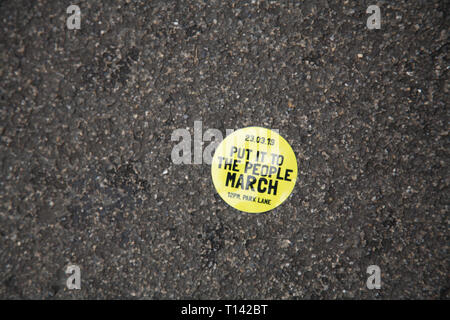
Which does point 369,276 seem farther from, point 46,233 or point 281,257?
point 46,233

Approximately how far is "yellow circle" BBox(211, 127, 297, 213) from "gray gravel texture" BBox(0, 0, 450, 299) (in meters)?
0.05

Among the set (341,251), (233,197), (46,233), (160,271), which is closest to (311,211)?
(341,251)

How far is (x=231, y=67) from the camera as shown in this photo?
219 cm

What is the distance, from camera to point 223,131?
218cm

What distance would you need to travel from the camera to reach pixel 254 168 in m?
2.18

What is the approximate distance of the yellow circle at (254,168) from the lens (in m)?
2.17

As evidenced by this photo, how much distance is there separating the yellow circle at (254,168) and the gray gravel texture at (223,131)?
5 cm

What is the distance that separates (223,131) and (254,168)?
0.23 m

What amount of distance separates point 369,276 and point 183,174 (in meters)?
0.99

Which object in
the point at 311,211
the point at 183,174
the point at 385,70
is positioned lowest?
the point at 311,211

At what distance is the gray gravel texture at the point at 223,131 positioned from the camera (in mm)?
2170

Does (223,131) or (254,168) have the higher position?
(223,131)

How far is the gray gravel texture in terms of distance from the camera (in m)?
2.17

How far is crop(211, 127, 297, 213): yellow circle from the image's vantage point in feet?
7.13
